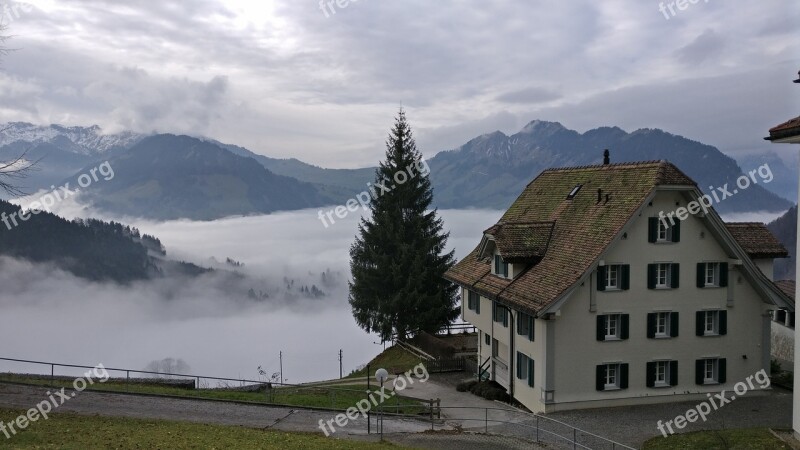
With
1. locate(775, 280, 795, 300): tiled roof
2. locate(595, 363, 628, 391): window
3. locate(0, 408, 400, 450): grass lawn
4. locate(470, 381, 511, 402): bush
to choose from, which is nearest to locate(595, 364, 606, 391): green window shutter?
locate(595, 363, 628, 391): window

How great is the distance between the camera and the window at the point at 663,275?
103 feet

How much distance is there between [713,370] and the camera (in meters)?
32.4

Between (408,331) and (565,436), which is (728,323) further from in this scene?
(408,331)

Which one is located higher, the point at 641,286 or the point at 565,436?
the point at 641,286

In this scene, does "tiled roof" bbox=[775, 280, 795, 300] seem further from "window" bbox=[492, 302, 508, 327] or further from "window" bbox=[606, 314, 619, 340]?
"window" bbox=[492, 302, 508, 327]

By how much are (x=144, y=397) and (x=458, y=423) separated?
46.9 ft

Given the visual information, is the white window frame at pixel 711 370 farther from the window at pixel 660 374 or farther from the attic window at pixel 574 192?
the attic window at pixel 574 192

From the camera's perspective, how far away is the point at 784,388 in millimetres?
33375

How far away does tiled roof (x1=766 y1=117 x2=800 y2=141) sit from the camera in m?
22.0

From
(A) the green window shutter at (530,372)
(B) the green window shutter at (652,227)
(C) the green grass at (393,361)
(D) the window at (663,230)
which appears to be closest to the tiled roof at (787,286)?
(D) the window at (663,230)

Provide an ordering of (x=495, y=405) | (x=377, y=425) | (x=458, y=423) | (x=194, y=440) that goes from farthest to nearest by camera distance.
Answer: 1. (x=495, y=405)
2. (x=458, y=423)
3. (x=377, y=425)
4. (x=194, y=440)

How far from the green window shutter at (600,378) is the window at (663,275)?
178 inches

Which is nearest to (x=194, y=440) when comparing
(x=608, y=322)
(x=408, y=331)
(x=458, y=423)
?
(x=458, y=423)

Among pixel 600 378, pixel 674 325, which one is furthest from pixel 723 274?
pixel 600 378
